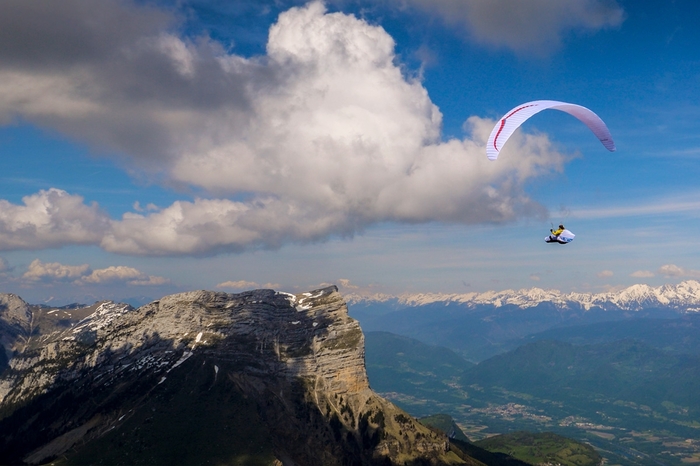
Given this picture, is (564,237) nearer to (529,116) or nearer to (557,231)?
(557,231)

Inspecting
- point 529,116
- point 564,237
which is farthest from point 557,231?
point 529,116

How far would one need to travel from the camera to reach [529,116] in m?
109

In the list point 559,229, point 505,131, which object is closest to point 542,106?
point 505,131

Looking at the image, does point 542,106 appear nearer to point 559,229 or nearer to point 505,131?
point 505,131

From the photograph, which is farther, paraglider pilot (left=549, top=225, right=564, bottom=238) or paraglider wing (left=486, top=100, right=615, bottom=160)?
paraglider pilot (left=549, top=225, right=564, bottom=238)

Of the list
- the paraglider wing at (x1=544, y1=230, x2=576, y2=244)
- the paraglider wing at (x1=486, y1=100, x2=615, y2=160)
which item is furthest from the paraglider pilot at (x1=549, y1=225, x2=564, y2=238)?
the paraglider wing at (x1=486, y1=100, x2=615, y2=160)

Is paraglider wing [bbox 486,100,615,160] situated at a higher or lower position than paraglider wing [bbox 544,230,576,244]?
higher

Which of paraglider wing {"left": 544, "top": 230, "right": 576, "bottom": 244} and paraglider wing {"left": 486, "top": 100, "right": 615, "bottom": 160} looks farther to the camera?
paraglider wing {"left": 544, "top": 230, "right": 576, "bottom": 244}

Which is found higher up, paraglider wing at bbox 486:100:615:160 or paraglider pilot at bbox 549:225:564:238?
paraglider wing at bbox 486:100:615:160

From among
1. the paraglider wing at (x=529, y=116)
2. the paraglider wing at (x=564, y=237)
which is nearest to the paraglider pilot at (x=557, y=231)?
the paraglider wing at (x=564, y=237)

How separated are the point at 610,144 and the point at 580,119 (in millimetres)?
7851

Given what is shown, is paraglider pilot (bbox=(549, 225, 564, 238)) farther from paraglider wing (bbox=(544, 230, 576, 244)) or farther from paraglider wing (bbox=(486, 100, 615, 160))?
paraglider wing (bbox=(486, 100, 615, 160))

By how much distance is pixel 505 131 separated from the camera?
108375 millimetres

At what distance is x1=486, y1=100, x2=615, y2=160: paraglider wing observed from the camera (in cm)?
10750
